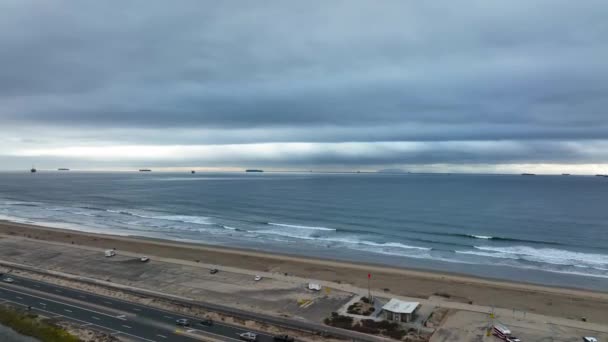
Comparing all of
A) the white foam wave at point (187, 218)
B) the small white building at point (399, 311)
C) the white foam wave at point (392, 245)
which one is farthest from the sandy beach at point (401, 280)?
the white foam wave at point (187, 218)

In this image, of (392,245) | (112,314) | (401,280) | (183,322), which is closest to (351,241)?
(392,245)

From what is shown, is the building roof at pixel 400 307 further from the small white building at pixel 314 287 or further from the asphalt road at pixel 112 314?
the asphalt road at pixel 112 314

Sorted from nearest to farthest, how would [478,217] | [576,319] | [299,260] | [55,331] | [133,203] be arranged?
[55,331] → [576,319] → [299,260] → [478,217] → [133,203]

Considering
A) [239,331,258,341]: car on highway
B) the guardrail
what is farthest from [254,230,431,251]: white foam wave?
[239,331,258,341]: car on highway

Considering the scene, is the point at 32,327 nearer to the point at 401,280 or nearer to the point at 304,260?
the point at 304,260

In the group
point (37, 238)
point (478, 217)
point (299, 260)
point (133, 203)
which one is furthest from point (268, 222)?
point (133, 203)

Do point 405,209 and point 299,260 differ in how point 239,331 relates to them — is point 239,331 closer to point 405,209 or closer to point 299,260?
point 299,260
